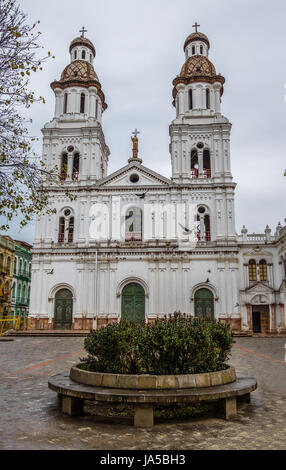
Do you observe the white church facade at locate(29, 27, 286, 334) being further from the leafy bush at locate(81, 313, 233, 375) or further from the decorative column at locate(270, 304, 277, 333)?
the leafy bush at locate(81, 313, 233, 375)

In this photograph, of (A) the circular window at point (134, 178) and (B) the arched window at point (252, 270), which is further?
(A) the circular window at point (134, 178)

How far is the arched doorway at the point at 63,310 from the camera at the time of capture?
29.0 meters

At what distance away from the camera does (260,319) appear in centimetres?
2895

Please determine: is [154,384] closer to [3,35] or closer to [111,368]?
[111,368]

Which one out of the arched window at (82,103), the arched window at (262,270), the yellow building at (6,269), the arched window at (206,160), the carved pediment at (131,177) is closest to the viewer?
the arched window at (262,270)

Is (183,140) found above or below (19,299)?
above

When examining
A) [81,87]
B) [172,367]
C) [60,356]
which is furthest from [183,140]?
[172,367]

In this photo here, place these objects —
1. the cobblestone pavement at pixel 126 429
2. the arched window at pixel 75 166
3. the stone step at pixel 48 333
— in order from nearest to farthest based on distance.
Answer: the cobblestone pavement at pixel 126 429 → the stone step at pixel 48 333 → the arched window at pixel 75 166

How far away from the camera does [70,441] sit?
511cm

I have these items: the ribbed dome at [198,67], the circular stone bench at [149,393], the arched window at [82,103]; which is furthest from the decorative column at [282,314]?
the circular stone bench at [149,393]

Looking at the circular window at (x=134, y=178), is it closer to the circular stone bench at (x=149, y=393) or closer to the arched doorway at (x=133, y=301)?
the arched doorway at (x=133, y=301)

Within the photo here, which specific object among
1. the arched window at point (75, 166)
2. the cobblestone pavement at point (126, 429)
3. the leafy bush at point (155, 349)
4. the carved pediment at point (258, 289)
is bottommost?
the cobblestone pavement at point (126, 429)

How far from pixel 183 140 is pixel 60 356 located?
21.4m

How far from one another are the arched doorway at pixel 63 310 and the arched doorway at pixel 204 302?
9.11 m
